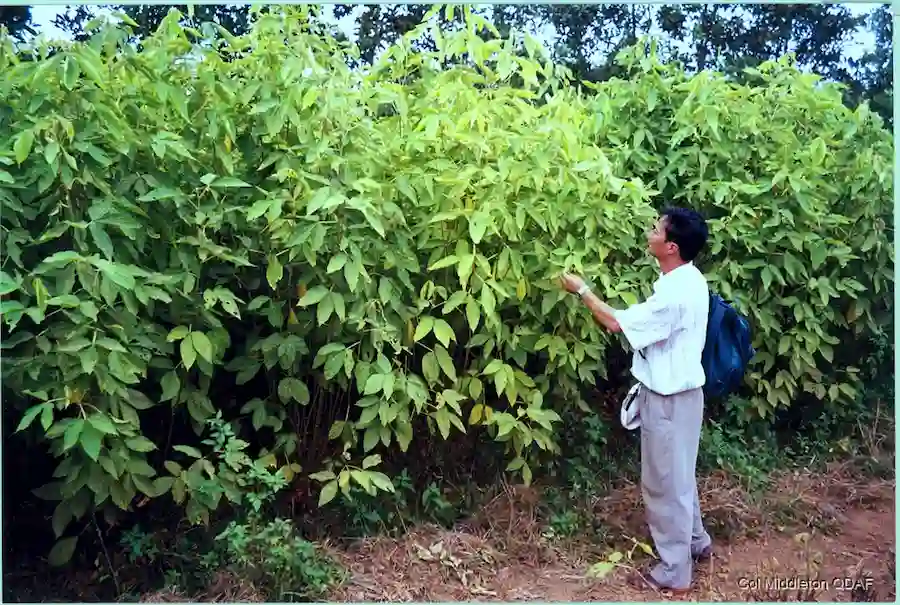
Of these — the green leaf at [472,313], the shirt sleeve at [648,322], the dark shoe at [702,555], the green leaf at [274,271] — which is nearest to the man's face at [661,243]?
the shirt sleeve at [648,322]

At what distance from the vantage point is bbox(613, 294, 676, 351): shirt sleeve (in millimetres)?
2686

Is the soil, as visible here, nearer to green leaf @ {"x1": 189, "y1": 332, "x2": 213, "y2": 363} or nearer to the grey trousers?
the grey trousers

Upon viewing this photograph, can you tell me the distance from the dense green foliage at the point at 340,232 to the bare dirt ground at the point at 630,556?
26 cm

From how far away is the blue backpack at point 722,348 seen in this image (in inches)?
112

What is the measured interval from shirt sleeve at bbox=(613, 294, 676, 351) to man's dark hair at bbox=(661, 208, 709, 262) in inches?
6.8

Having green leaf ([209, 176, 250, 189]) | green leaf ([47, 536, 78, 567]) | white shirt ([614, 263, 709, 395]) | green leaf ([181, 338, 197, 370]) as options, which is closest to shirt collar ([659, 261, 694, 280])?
white shirt ([614, 263, 709, 395])

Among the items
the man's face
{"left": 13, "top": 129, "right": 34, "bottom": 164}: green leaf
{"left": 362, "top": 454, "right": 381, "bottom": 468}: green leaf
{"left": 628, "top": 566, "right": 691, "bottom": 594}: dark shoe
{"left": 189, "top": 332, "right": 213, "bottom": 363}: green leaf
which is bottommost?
{"left": 628, "top": 566, "right": 691, "bottom": 594}: dark shoe

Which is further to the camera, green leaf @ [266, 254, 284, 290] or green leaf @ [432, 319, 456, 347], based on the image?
green leaf @ [432, 319, 456, 347]

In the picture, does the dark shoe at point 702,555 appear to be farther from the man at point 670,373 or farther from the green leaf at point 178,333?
the green leaf at point 178,333

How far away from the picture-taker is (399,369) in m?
2.81

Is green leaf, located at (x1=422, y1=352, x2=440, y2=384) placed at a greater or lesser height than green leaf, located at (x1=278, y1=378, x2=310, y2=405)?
greater

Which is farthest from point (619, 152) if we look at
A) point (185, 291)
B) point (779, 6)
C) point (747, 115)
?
point (185, 291)

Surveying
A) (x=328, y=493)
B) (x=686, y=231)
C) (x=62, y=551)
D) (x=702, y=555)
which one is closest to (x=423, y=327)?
(x=328, y=493)

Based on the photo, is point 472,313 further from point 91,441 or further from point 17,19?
point 17,19
